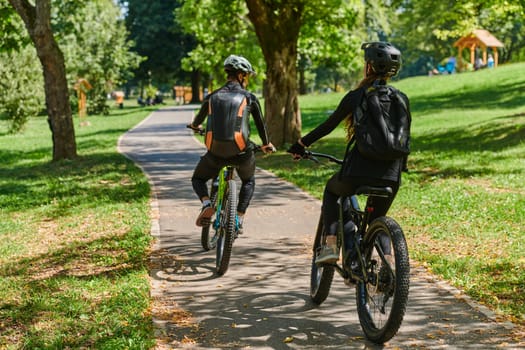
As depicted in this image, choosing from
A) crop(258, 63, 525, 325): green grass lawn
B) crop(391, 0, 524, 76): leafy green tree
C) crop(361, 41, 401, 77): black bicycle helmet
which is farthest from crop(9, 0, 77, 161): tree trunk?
crop(361, 41, 401, 77): black bicycle helmet

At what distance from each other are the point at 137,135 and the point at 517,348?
25.6 metres

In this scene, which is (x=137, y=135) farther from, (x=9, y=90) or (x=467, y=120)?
(x=467, y=120)

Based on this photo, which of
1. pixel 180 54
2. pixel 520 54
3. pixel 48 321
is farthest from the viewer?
pixel 520 54

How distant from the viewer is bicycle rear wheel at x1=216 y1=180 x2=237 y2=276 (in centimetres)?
692

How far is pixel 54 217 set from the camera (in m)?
11.0

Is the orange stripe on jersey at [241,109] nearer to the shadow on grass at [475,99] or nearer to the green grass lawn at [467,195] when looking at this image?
the green grass lawn at [467,195]

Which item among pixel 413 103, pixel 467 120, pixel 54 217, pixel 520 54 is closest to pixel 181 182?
→ pixel 54 217

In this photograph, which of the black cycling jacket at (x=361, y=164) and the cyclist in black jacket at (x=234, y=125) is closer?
the black cycling jacket at (x=361, y=164)

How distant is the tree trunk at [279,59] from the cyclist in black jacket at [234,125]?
38.4ft

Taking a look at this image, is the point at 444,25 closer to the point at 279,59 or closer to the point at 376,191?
the point at 279,59

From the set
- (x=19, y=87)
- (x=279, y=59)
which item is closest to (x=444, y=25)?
(x=19, y=87)

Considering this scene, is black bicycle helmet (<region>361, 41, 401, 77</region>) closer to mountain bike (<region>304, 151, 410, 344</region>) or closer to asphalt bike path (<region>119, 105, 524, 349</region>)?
mountain bike (<region>304, 151, 410, 344</region>)

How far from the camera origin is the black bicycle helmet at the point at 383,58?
502 centimetres

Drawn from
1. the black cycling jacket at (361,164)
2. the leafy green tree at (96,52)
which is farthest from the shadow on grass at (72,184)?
the leafy green tree at (96,52)
